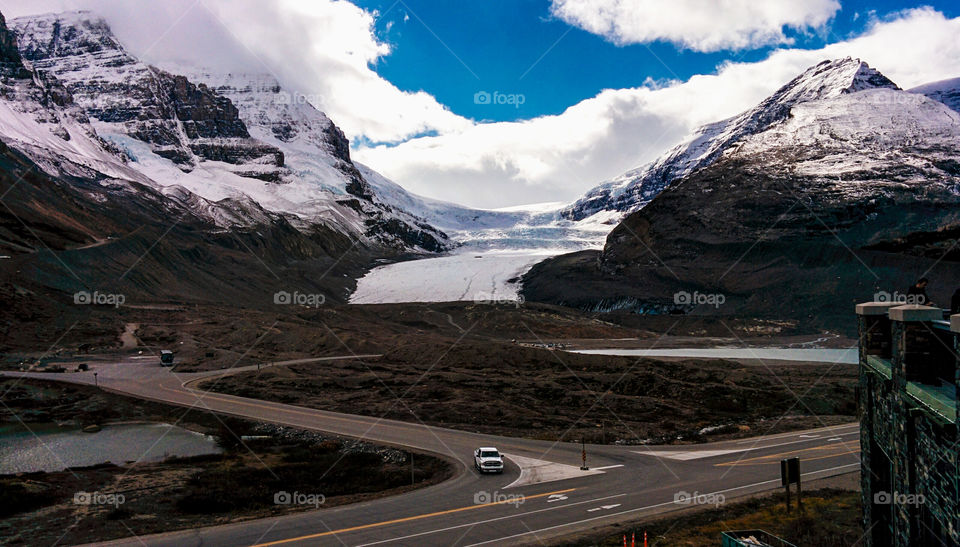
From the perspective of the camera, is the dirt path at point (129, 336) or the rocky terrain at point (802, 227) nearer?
the dirt path at point (129, 336)

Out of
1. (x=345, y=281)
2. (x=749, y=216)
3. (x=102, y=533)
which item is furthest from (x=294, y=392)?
(x=345, y=281)

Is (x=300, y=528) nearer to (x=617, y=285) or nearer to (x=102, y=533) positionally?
(x=102, y=533)

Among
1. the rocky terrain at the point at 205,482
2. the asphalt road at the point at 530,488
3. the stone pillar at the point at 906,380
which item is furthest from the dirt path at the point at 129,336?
the stone pillar at the point at 906,380

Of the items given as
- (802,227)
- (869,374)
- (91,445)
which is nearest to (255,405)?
(91,445)
